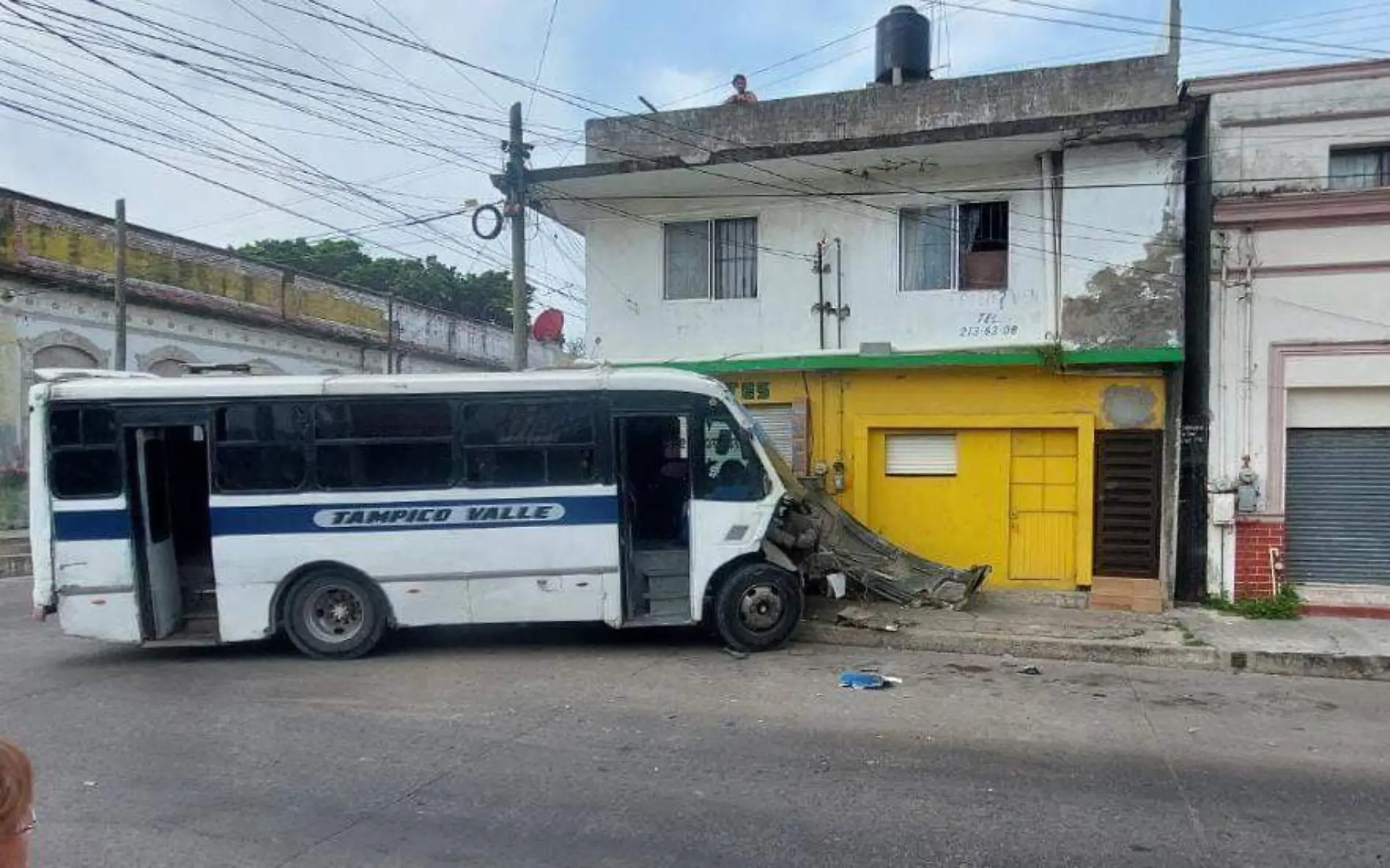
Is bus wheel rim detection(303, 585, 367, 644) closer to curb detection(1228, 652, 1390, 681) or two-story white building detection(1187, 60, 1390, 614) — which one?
curb detection(1228, 652, 1390, 681)

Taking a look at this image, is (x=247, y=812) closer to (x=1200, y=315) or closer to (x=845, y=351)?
(x=845, y=351)

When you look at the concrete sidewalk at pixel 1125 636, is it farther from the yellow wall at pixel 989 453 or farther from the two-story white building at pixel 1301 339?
the yellow wall at pixel 989 453

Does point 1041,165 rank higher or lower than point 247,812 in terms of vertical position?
higher

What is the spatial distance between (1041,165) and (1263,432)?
13.8 feet

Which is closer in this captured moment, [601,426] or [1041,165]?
[601,426]

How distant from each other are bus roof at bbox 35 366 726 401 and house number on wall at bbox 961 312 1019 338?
186 inches

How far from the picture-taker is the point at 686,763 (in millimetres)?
5746

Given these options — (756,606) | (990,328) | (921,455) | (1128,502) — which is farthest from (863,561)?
(990,328)

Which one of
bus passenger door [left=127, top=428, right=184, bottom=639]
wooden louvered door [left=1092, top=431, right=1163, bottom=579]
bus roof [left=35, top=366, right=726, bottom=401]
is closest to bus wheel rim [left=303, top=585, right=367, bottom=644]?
bus passenger door [left=127, top=428, right=184, bottom=639]

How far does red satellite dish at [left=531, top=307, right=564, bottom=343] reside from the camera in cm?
1522

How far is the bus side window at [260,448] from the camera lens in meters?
8.86

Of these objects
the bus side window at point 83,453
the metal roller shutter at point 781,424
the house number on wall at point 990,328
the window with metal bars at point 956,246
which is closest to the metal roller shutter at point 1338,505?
the house number on wall at point 990,328

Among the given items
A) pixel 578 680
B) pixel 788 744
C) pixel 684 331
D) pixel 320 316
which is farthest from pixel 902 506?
pixel 320 316

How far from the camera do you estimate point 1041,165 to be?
12.0m
